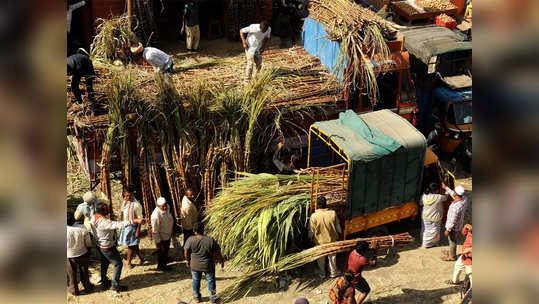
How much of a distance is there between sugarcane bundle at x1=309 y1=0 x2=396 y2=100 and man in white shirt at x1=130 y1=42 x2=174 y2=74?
11.2 ft

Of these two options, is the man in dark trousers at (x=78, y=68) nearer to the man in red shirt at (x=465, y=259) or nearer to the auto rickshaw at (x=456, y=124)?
the man in red shirt at (x=465, y=259)

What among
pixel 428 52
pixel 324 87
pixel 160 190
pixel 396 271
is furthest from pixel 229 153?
pixel 428 52

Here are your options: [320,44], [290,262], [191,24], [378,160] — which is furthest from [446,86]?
[290,262]

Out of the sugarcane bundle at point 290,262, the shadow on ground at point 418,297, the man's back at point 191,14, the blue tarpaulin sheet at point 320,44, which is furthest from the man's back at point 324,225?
the man's back at point 191,14

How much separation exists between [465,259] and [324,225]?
2.31m

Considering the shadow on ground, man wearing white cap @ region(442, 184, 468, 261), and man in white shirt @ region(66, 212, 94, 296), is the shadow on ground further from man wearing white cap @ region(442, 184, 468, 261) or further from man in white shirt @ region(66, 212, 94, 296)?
man in white shirt @ region(66, 212, 94, 296)

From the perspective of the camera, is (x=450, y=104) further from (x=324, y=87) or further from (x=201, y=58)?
(x=201, y=58)

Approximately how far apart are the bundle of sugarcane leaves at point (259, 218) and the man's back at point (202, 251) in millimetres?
869

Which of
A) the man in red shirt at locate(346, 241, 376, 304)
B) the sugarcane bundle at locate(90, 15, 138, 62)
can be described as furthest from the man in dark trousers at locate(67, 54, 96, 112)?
the man in red shirt at locate(346, 241, 376, 304)

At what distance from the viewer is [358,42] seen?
1141 centimetres

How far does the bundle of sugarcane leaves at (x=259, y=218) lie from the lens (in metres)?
9.52

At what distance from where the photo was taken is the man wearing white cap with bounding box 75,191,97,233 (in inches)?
378

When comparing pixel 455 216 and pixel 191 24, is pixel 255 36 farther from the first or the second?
pixel 455 216
